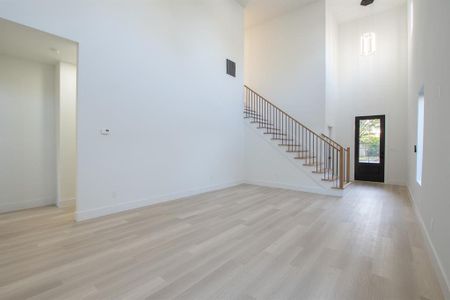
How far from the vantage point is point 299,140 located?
783 centimetres

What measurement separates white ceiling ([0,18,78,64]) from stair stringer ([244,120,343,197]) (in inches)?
204

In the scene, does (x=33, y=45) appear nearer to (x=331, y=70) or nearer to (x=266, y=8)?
(x=266, y=8)

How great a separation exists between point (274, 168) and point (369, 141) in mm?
4070

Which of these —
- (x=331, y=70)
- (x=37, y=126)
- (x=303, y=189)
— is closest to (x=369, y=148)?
(x=331, y=70)

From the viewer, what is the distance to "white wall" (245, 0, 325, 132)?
24.6 ft

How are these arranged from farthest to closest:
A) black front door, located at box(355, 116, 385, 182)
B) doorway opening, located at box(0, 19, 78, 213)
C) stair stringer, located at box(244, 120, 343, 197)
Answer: black front door, located at box(355, 116, 385, 182)
stair stringer, located at box(244, 120, 343, 197)
doorway opening, located at box(0, 19, 78, 213)

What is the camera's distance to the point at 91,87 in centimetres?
387

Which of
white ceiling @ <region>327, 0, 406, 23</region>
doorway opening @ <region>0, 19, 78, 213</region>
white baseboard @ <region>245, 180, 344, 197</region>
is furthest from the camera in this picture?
white ceiling @ <region>327, 0, 406, 23</region>

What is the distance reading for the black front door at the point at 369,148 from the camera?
313 inches

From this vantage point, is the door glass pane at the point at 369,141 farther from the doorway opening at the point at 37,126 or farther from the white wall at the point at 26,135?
the white wall at the point at 26,135

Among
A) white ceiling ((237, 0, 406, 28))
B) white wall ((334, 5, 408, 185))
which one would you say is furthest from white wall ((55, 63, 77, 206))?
white wall ((334, 5, 408, 185))

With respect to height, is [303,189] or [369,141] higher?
[369,141]

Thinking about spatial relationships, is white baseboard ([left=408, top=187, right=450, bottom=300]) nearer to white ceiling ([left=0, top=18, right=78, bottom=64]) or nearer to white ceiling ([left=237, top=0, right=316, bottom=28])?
white ceiling ([left=0, top=18, right=78, bottom=64])

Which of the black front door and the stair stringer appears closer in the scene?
the stair stringer
